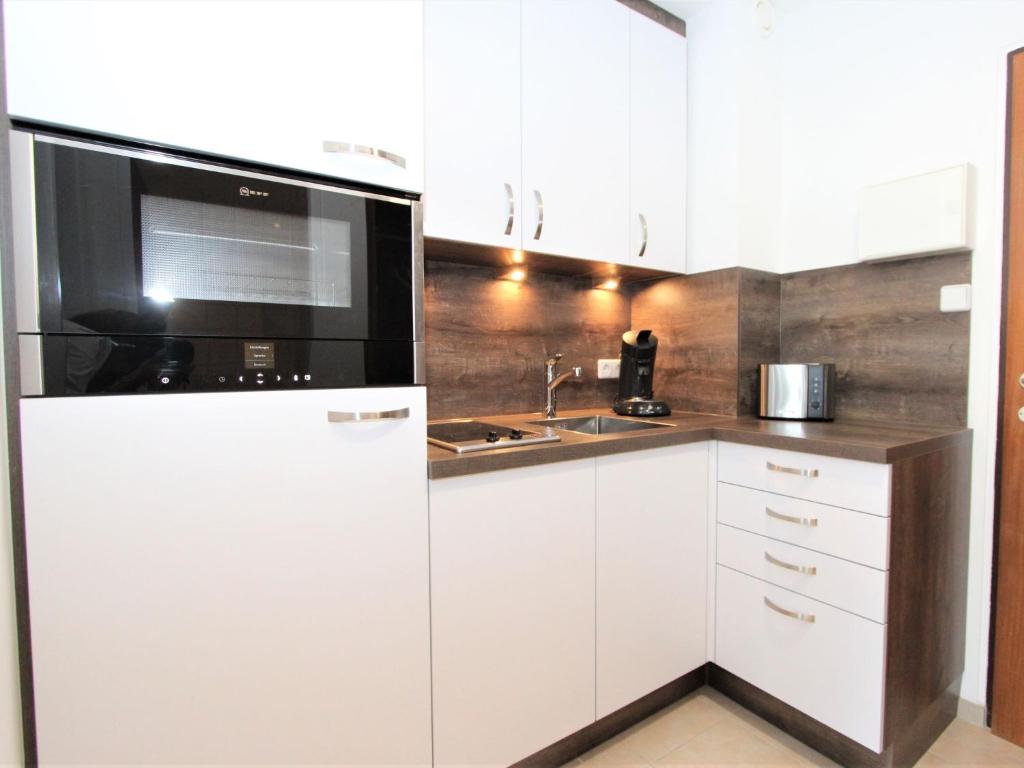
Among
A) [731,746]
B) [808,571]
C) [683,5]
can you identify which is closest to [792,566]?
[808,571]

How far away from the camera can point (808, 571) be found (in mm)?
1464

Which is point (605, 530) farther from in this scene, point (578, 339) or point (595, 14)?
point (595, 14)

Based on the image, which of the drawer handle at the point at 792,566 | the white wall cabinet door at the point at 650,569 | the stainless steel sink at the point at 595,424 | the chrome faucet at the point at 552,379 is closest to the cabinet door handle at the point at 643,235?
the chrome faucet at the point at 552,379

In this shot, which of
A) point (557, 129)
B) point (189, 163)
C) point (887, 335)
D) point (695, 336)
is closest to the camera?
point (189, 163)

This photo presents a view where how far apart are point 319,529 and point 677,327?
1682 mm

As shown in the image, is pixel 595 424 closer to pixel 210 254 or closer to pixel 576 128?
pixel 576 128

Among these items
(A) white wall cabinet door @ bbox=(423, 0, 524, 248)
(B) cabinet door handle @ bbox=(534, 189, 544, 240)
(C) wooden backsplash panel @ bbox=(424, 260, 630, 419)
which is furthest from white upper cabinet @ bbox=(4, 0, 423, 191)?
(C) wooden backsplash panel @ bbox=(424, 260, 630, 419)

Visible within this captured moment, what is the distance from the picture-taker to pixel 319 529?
3.45 feet

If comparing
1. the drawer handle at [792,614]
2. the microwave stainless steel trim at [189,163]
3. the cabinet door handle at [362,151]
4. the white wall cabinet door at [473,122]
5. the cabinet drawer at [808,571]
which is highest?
the white wall cabinet door at [473,122]

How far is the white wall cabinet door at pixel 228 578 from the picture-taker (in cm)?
85

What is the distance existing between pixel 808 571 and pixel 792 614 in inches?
5.8

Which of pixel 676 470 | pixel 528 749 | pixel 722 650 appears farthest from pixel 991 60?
pixel 528 749

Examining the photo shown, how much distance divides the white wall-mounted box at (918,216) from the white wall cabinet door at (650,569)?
0.92 m

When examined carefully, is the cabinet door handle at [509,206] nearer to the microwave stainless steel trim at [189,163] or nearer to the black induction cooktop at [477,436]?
the microwave stainless steel trim at [189,163]
